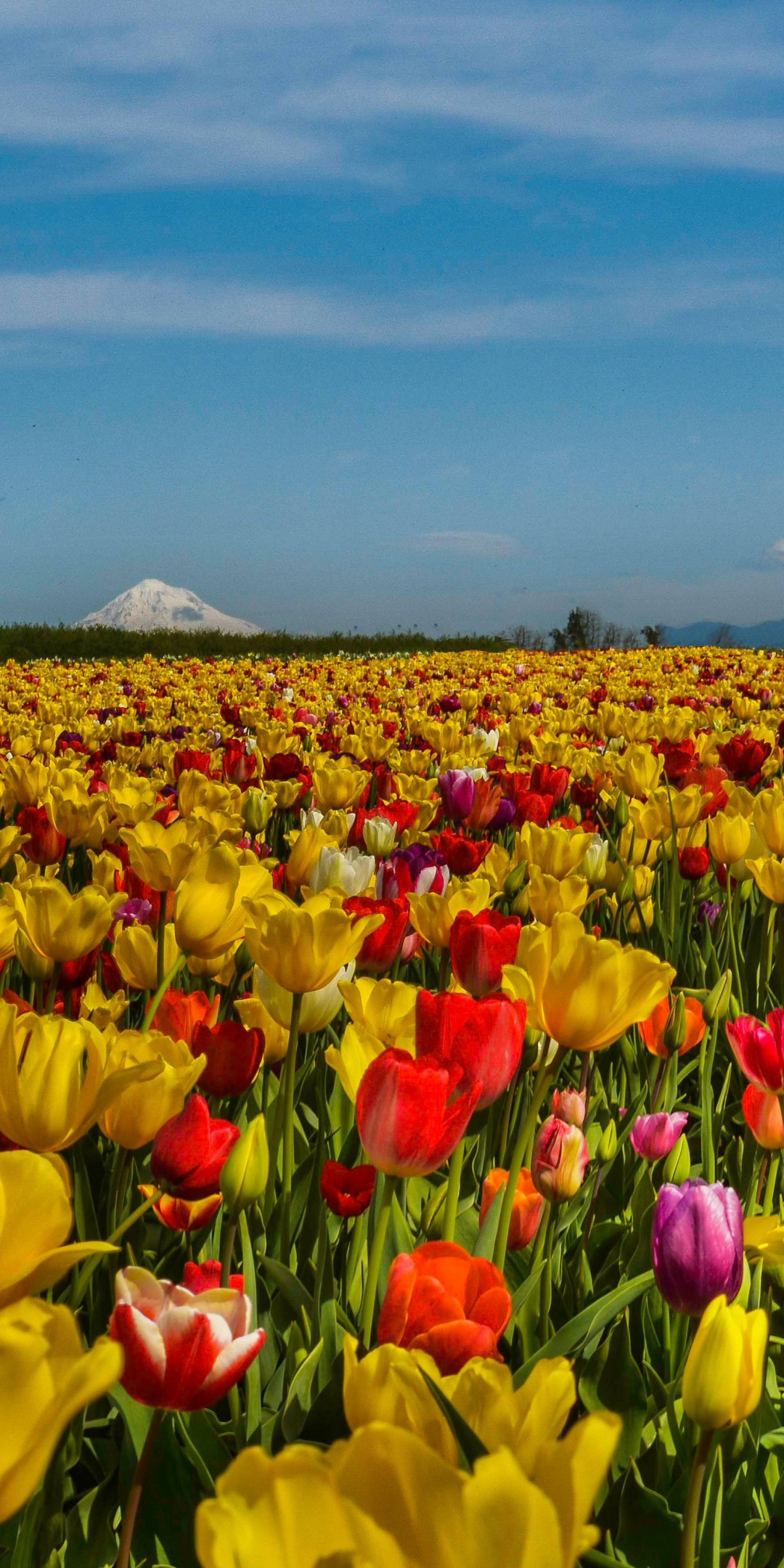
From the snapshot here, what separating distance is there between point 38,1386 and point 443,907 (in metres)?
1.63

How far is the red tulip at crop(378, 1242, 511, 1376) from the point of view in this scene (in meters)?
0.98

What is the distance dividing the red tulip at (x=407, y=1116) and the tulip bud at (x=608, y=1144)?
0.86 meters

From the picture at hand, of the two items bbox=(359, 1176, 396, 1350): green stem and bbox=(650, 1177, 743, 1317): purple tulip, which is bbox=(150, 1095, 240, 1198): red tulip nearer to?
bbox=(359, 1176, 396, 1350): green stem

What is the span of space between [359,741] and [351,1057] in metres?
4.16

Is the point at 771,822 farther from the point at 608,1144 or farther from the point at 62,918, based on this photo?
the point at 62,918

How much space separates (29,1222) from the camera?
77 cm

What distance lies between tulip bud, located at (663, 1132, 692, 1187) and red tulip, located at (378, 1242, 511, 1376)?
30.7 inches

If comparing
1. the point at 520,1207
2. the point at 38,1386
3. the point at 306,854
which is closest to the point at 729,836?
the point at 306,854

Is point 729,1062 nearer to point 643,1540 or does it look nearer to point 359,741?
point 643,1540

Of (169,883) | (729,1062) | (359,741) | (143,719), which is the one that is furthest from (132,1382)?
(143,719)

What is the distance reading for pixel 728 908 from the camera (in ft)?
9.59

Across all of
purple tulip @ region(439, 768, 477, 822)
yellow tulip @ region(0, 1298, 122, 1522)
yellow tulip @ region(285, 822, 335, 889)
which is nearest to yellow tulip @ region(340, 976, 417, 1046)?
yellow tulip @ region(0, 1298, 122, 1522)

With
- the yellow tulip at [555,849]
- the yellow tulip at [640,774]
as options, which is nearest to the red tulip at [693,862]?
the yellow tulip at [640,774]

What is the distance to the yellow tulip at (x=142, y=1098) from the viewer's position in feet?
4.35
